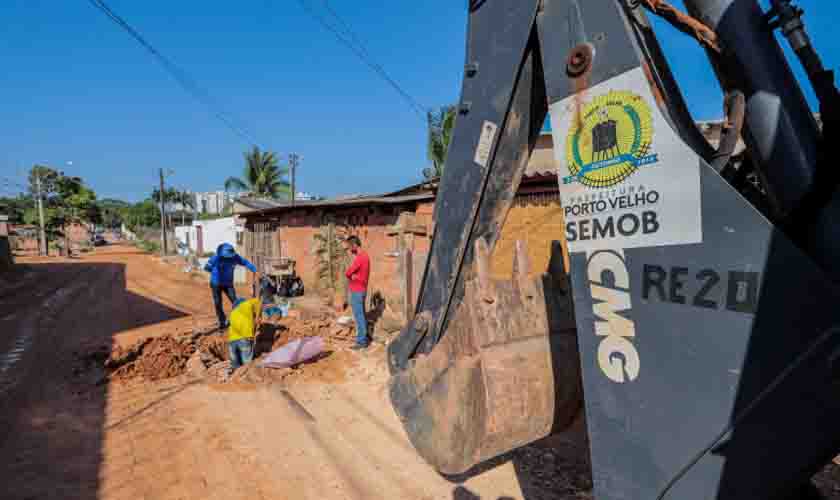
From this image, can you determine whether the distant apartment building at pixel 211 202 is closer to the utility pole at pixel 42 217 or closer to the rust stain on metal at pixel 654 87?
the utility pole at pixel 42 217

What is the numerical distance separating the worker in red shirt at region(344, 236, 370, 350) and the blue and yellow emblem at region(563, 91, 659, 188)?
196 inches

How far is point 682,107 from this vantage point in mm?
1438

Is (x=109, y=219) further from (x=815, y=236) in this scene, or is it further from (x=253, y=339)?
(x=815, y=236)

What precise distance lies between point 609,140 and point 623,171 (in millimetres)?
116

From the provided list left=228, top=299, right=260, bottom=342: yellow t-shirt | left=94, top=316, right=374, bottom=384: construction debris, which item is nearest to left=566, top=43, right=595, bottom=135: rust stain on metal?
left=94, top=316, right=374, bottom=384: construction debris

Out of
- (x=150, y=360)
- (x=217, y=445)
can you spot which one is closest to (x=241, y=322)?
(x=150, y=360)

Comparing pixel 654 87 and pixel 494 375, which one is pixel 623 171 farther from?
pixel 494 375

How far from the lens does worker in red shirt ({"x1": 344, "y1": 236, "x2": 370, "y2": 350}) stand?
604 centimetres

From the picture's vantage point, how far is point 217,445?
11.2 feet

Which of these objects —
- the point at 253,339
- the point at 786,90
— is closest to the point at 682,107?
the point at 786,90

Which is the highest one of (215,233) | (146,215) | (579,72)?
(146,215)

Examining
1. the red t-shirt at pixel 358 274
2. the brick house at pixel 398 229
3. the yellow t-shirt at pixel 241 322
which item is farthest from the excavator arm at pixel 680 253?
the red t-shirt at pixel 358 274

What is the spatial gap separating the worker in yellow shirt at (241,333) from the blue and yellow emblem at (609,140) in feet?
15.5

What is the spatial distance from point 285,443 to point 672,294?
3.35 m
